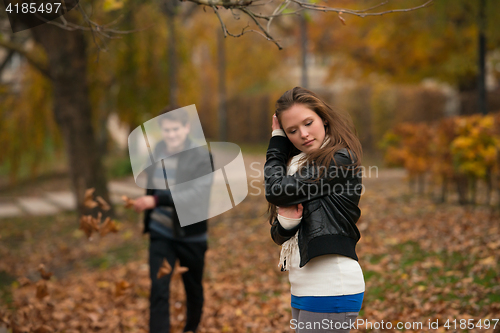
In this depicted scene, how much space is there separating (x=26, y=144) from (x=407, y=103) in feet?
39.4

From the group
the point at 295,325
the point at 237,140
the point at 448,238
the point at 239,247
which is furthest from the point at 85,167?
the point at 237,140

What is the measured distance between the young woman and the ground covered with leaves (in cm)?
164

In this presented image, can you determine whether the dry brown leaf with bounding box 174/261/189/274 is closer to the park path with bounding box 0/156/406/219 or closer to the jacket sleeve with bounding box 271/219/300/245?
the jacket sleeve with bounding box 271/219/300/245

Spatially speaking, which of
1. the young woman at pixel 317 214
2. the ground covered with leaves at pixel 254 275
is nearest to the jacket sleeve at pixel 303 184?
the young woman at pixel 317 214

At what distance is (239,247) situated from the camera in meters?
6.78

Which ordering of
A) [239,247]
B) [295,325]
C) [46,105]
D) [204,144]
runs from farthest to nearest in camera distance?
[46,105] → [239,247] → [204,144] → [295,325]

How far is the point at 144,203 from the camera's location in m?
3.06

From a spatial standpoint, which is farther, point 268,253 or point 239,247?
point 239,247

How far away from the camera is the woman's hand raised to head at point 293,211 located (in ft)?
6.26

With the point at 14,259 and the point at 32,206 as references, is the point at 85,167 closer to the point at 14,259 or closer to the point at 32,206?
the point at 14,259

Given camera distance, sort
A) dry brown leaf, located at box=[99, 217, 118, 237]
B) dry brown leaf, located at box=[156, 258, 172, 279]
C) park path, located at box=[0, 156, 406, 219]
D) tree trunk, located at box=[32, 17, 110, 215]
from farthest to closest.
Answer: park path, located at box=[0, 156, 406, 219], tree trunk, located at box=[32, 17, 110, 215], dry brown leaf, located at box=[99, 217, 118, 237], dry brown leaf, located at box=[156, 258, 172, 279]

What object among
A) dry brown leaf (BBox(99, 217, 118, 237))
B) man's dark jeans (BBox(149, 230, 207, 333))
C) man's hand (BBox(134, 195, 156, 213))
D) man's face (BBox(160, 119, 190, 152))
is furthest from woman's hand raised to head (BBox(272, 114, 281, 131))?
dry brown leaf (BBox(99, 217, 118, 237))

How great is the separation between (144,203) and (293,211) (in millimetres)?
1471

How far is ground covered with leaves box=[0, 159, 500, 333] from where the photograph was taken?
3.71 m
